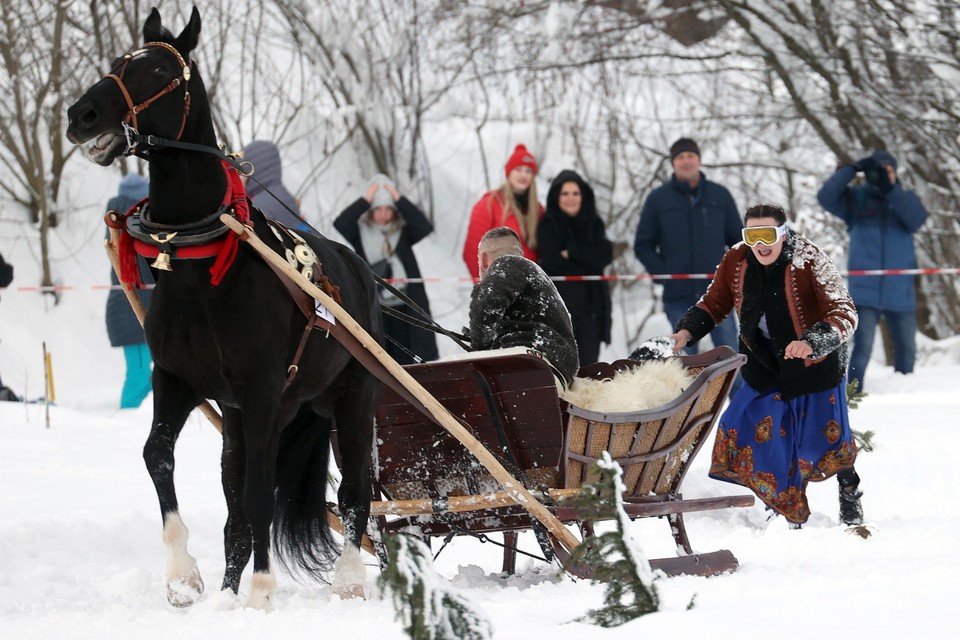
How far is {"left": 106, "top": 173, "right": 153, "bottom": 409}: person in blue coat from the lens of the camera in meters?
10.0

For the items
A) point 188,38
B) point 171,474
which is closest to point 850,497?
point 171,474

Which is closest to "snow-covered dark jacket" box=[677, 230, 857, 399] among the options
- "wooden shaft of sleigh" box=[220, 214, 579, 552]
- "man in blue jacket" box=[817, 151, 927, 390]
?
"wooden shaft of sleigh" box=[220, 214, 579, 552]

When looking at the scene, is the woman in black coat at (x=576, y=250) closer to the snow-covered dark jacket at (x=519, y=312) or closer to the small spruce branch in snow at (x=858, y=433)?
the small spruce branch in snow at (x=858, y=433)

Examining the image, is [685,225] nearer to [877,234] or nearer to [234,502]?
[877,234]

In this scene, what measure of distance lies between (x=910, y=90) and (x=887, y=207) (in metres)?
3.59

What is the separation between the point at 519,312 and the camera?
5465 millimetres

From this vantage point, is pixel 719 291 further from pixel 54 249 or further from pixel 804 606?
pixel 54 249

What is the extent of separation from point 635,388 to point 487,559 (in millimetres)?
1475

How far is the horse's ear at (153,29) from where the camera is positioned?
4.62 m

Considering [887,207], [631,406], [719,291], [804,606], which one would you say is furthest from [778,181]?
[804,606]

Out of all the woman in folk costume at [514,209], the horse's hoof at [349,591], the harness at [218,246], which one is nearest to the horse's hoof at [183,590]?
the horse's hoof at [349,591]

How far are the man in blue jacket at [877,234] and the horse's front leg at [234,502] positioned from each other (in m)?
6.88

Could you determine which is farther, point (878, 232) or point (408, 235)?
point (878, 232)

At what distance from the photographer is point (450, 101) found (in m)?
15.6
